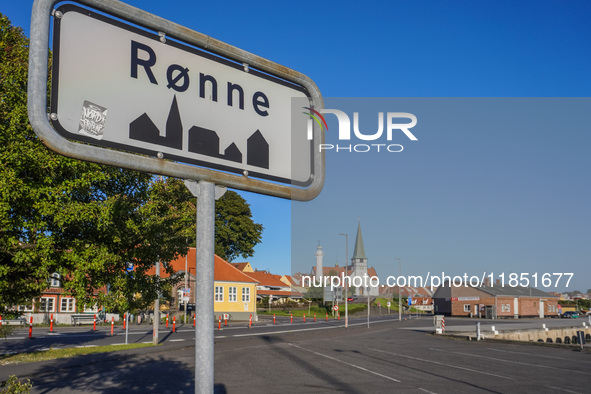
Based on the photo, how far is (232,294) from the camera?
187ft

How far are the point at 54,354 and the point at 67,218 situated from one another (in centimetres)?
1290

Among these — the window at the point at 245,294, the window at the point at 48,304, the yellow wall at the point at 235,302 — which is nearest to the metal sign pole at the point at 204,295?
the window at the point at 48,304

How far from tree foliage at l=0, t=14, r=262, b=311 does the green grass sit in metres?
5.99

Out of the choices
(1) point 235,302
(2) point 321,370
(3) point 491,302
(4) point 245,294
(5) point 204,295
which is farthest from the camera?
(3) point 491,302

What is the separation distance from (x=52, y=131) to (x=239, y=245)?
67.0 metres

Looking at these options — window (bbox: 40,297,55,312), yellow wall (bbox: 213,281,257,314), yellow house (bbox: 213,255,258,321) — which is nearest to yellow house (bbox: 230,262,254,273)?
yellow house (bbox: 213,255,258,321)

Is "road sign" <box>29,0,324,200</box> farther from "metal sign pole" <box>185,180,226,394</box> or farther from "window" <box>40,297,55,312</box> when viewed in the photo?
"window" <box>40,297,55,312</box>

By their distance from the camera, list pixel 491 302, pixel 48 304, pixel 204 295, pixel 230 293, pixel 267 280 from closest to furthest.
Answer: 1. pixel 204 295
2. pixel 48 304
3. pixel 230 293
4. pixel 491 302
5. pixel 267 280

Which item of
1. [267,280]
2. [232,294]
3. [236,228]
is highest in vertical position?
[236,228]

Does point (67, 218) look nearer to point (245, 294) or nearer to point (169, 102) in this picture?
point (169, 102)

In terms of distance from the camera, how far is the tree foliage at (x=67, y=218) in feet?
37.7

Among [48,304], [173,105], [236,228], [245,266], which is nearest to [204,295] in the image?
[173,105]

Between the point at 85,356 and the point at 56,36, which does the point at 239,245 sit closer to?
the point at 85,356

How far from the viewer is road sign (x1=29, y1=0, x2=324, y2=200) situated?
1.89 meters
